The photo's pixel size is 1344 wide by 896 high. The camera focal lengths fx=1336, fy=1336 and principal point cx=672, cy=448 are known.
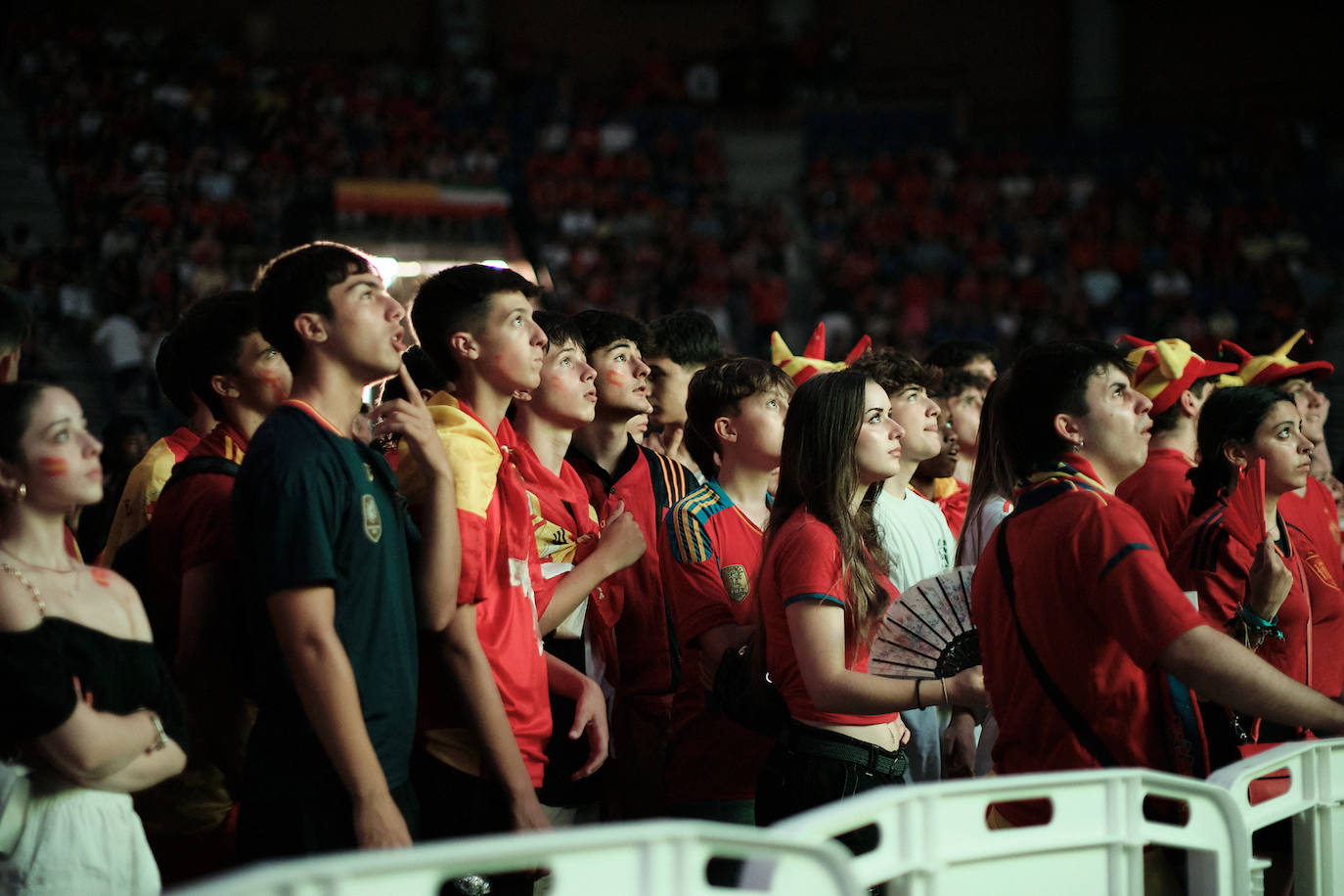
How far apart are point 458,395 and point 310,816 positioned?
1.05m

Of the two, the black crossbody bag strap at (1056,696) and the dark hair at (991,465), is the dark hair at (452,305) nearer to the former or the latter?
→ the dark hair at (991,465)

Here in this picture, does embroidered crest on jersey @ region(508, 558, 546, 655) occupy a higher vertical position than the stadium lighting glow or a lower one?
lower

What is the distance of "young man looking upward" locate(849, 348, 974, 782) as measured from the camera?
156 inches

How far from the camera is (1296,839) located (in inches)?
110

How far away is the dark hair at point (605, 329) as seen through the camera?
4141 millimetres

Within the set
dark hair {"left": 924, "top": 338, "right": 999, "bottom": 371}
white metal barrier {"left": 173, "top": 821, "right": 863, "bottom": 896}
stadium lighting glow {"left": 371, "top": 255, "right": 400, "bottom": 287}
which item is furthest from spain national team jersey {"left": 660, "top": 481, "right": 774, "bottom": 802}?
stadium lighting glow {"left": 371, "top": 255, "right": 400, "bottom": 287}

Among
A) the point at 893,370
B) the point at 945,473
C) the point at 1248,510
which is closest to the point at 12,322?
the point at 893,370

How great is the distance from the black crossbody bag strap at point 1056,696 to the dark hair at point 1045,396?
256 millimetres

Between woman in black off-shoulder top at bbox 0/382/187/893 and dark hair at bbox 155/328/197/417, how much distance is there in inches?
34.3

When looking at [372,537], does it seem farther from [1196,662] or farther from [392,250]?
[392,250]

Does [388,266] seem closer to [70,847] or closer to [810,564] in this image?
[810,564]

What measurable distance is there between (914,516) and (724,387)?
83cm

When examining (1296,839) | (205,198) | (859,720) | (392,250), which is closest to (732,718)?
(859,720)

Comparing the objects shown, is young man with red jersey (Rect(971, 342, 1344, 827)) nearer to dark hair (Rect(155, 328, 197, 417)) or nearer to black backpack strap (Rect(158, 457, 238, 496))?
black backpack strap (Rect(158, 457, 238, 496))
